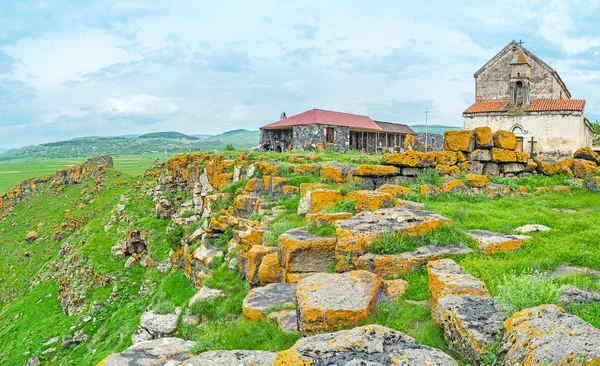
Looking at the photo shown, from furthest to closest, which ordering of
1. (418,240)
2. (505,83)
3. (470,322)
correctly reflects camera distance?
(505,83), (418,240), (470,322)

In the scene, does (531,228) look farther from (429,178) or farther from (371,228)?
(429,178)

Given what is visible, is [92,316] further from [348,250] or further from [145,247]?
[348,250]

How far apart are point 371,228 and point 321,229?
147 cm

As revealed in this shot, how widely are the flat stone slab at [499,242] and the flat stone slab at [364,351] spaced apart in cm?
387

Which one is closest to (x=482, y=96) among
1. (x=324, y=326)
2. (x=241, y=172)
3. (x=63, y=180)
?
(x=241, y=172)

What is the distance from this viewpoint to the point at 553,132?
2647 centimetres

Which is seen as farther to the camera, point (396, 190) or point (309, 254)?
point (396, 190)

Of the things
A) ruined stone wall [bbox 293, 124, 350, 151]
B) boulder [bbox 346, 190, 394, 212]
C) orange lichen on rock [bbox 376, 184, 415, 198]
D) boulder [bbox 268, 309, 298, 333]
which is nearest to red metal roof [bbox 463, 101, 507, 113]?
ruined stone wall [bbox 293, 124, 350, 151]

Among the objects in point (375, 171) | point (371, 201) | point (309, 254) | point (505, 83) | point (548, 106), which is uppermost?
point (505, 83)

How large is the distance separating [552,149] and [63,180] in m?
46.2

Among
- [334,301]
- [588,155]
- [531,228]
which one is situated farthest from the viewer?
[588,155]

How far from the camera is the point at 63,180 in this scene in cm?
4578

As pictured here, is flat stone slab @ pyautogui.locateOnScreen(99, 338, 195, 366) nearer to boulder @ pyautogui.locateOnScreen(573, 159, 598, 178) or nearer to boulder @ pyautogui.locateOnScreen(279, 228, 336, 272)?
boulder @ pyautogui.locateOnScreen(279, 228, 336, 272)

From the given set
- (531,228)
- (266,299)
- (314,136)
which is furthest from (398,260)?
(314,136)
